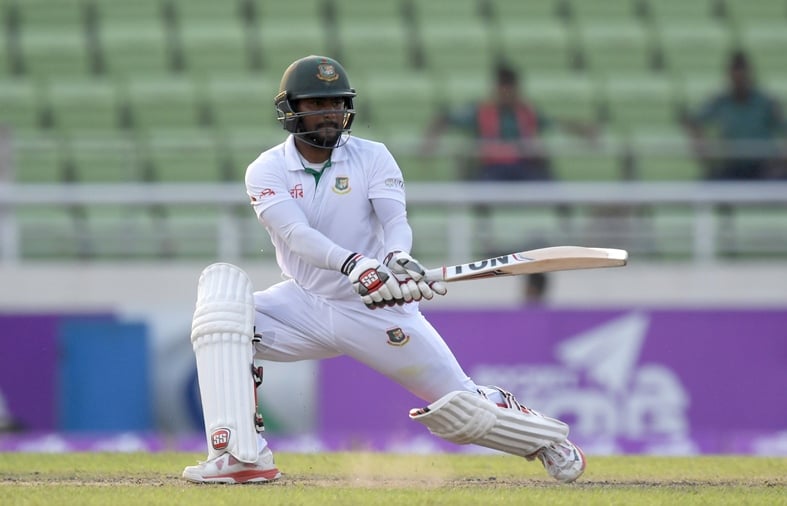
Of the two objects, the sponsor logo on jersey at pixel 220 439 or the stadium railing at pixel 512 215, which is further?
the stadium railing at pixel 512 215

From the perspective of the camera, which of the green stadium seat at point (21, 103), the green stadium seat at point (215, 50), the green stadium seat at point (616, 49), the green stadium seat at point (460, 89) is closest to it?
the green stadium seat at point (21, 103)

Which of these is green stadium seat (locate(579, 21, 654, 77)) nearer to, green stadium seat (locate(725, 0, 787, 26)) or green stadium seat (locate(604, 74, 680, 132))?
green stadium seat (locate(604, 74, 680, 132))

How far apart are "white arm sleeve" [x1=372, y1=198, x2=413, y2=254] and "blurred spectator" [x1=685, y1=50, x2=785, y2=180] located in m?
4.97

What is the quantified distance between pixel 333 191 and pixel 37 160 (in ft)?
15.9

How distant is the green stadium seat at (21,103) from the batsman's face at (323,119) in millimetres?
6060

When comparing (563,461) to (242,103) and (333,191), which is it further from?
(242,103)

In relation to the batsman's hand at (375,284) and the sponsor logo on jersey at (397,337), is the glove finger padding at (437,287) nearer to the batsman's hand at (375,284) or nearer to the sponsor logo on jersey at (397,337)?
the batsman's hand at (375,284)

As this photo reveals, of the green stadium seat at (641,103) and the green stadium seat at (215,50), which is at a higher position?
the green stadium seat at (215,50)

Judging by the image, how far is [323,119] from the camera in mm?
5484

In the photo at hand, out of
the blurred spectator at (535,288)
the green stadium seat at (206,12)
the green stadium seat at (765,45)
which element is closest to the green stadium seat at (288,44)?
the green stadium seat at (206,12)

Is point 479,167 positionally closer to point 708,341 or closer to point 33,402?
point 708,341

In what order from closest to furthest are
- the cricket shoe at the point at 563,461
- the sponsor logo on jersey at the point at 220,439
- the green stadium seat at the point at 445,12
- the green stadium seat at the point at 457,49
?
the sponsor logo on jersey at the point at 220,439, the cricket shoe at the point at 563,461, the green stadium seat at the point at 457,49, the green stadium seat at the point at 445,12

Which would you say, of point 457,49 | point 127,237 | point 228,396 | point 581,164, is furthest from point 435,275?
point 457,49

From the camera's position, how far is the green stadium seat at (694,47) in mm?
12453
